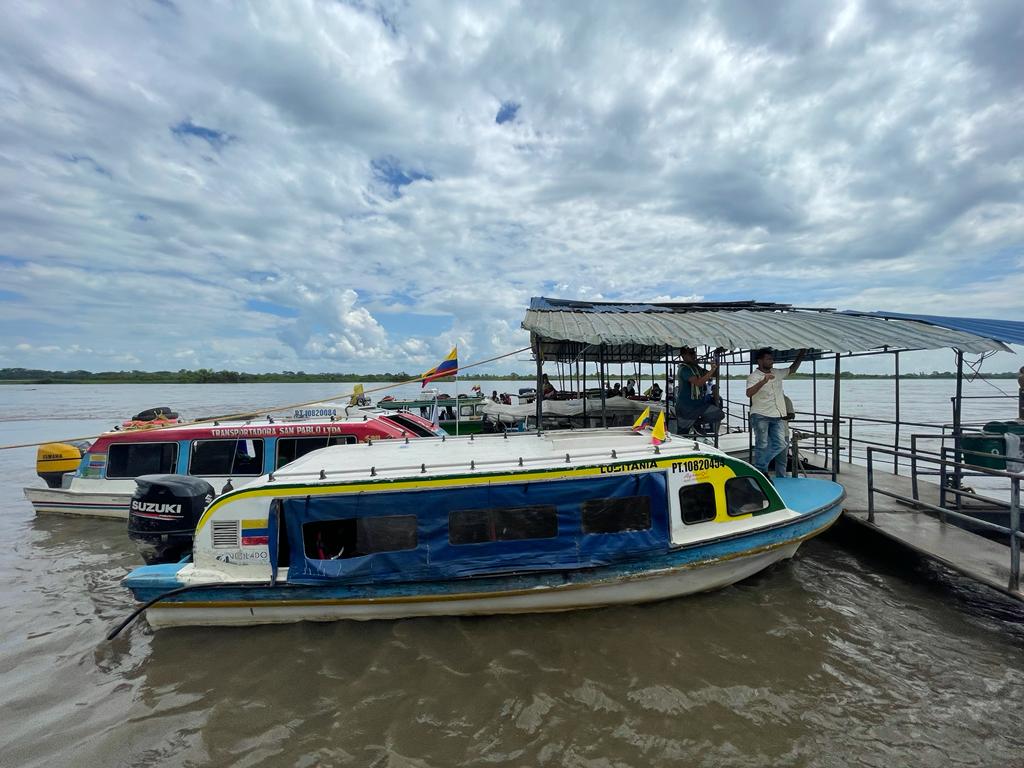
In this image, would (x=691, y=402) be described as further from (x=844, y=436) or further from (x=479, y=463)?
(x=844, y=436)

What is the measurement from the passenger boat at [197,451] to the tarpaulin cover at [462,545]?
3.36m

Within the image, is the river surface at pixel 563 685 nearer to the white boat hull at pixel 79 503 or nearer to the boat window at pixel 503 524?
the boat window at pixel 503 524

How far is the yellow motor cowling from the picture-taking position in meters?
11.9

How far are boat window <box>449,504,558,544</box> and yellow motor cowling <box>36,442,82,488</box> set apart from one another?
12.0 meters

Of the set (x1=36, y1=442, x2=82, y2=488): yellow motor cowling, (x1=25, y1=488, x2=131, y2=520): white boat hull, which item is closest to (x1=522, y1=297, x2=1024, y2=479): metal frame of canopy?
(x1=25, y1=488, x2=131, y2=520): white boat hull

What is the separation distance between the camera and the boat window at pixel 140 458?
10.3 metres

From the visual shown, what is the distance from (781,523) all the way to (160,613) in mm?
7765

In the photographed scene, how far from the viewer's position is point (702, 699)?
14.9 ft

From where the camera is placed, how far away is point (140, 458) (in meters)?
10.5

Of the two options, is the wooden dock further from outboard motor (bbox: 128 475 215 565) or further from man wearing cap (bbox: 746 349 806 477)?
outboard motor (bbox: 128 475 215 565)

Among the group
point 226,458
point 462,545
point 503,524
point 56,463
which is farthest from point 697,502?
point 56,463

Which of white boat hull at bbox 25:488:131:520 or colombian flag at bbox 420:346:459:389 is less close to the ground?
colombian flag at bbox 420:346:459:389

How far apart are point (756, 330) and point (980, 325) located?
13.8 feet

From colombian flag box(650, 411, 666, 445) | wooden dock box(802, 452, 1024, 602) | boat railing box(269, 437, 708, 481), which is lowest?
wooden dock box(802, 452, 1024, 602)
